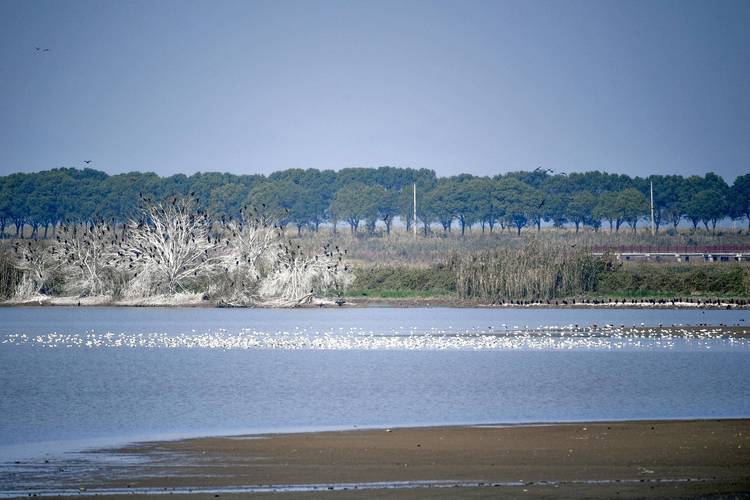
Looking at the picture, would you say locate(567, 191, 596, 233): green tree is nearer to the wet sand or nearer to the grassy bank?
the grassy bank

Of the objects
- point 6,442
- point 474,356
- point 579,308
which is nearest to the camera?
point 6,442

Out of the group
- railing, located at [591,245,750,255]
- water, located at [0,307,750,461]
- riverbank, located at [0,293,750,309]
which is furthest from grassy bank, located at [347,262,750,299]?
railing, located at [591,245,750,255]

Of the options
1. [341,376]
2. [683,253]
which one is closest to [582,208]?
[683,253]

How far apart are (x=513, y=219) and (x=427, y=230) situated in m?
12.9

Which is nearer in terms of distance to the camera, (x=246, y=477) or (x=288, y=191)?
(x=246, y=477)

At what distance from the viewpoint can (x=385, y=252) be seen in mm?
115562

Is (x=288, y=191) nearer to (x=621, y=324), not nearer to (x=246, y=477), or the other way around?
(x=621, y=324)

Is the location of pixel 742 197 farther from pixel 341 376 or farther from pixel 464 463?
pixel 464 463

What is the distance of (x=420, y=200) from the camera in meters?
164

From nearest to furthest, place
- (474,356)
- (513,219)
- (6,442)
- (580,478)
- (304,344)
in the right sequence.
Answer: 1. (580,478)
2. (6,442)
3. (474,356)
4. (304,344)
5. (513,219)

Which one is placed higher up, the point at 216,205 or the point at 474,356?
the point at 216,205

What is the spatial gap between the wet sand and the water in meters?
1.95

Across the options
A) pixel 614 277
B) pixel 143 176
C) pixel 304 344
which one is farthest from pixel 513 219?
pixel 304 344

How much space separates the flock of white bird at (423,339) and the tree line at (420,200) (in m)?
102
